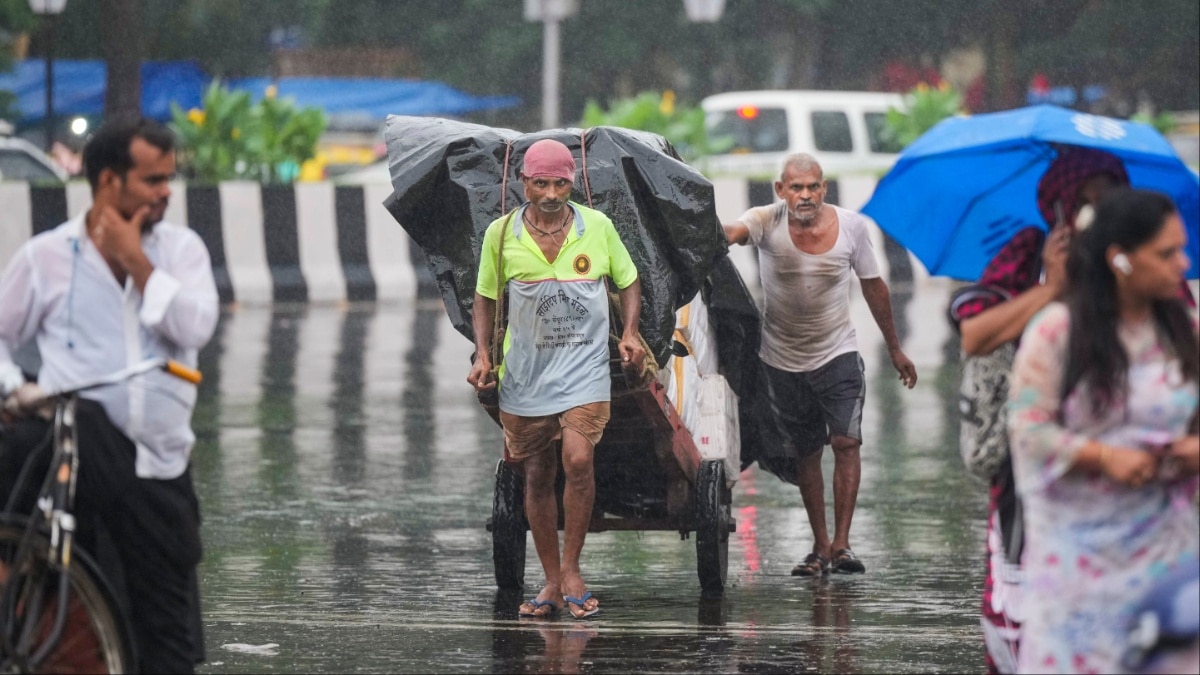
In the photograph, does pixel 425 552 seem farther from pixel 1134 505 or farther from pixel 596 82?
pixel 596 82

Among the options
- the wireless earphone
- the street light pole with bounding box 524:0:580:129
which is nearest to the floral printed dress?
the wireless earphone

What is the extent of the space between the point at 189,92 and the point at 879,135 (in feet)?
58.8

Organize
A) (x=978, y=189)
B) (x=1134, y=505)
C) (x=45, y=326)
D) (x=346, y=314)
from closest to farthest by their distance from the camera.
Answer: (x=1134, y=505)
(x=45, y=326)
(x=978, y=189)
(x=346, y=314)

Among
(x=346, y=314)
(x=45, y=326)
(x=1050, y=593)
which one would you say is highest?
(x=45, y=326)

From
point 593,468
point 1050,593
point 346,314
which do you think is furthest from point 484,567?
point 346,314

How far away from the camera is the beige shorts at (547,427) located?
291 inches

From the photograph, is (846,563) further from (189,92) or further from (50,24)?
(189,92)

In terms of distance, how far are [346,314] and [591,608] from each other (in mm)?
12347

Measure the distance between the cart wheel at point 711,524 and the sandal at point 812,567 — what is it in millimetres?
556

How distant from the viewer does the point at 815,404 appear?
8867mm

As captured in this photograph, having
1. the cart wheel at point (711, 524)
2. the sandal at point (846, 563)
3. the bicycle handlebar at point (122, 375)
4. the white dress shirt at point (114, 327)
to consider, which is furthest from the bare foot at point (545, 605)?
the bicycle handlebar at point (122, 375)

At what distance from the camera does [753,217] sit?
8602 millimetres

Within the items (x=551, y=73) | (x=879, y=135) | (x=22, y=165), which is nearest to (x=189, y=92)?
(x=22, y=165)

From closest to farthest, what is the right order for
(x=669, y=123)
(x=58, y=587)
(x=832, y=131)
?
(x=58, y=587)
(x=669, y=123)
(x=832, y=131)
